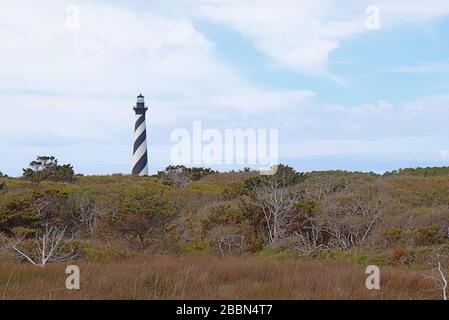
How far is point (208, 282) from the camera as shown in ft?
26.9

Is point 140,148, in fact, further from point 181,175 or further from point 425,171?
point 425,171

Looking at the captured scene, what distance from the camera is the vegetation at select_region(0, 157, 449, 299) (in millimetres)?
8398

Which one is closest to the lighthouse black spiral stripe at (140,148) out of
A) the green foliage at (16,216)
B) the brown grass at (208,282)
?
the green foliage at (16,216)

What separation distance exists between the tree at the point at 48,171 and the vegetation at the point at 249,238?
10.2 meters

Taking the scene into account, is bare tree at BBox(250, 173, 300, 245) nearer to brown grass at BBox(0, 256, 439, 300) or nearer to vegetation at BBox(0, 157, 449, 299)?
vegetation at BBox(0, 157, 449, 299)

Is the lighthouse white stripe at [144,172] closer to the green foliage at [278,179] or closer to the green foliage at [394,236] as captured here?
the green foliage at [278,179]

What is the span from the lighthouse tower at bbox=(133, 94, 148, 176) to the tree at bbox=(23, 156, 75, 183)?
8.22 metres

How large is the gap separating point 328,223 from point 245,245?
2655 millimetres

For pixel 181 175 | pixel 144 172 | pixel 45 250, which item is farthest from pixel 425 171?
pixel 45 250

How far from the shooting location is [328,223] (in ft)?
52.7

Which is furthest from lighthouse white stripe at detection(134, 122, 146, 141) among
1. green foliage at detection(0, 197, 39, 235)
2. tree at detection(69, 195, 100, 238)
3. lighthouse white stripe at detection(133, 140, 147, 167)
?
green foliage at detection(0, 197, 39, 235)

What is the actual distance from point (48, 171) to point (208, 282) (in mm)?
28286
